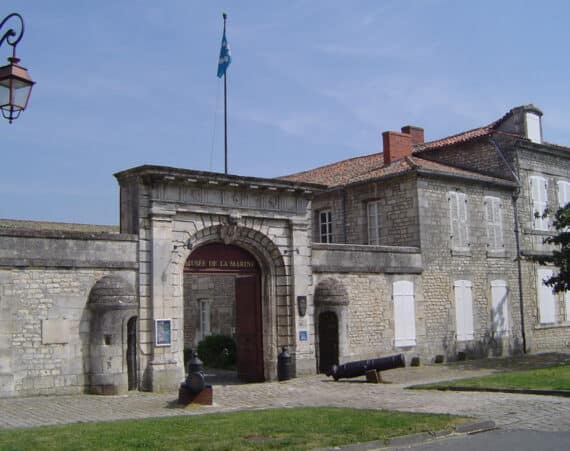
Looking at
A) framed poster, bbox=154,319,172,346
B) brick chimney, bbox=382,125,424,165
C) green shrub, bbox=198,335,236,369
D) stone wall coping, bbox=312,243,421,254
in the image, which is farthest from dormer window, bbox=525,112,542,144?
Answer: framed poster, bbox=154,319,172,346

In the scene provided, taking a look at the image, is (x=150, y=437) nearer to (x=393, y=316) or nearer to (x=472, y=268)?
(x=393, y=316)

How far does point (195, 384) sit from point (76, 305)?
10.8ft

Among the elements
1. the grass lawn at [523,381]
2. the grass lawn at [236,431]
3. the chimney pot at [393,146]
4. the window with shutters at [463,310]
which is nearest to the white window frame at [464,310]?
the window with shutters at [463,310]

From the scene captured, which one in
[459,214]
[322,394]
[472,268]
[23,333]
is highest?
[459,214]

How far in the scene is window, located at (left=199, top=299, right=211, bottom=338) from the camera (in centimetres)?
2306

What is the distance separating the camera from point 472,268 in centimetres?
2125

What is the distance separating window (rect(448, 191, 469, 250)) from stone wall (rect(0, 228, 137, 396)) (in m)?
10.7

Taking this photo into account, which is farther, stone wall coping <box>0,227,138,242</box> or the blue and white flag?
the blue and white flag

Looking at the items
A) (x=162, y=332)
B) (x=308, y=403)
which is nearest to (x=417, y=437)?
(x=308, y=403)

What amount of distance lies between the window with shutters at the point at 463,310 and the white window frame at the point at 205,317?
7.82 metres

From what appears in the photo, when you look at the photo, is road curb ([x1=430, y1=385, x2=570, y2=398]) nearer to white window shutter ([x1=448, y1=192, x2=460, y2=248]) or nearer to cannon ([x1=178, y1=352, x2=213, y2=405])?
cannon ([x1=178, y1=352, x2=213, y2=405])

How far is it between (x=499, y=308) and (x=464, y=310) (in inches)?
68.6

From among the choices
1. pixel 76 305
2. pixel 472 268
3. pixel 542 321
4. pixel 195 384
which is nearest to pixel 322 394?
pixel 195 384

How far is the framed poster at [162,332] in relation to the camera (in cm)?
1426
